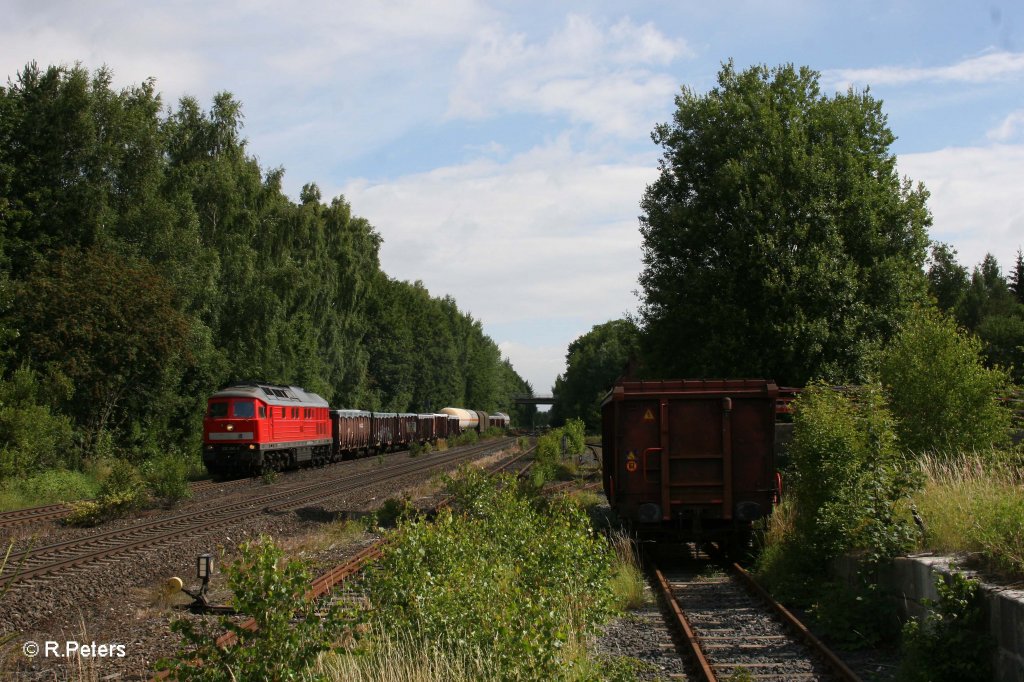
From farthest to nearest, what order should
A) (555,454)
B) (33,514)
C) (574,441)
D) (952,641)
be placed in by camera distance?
(574,441) → (555,454) → (33,514) → (952,641)

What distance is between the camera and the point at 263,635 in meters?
5.80

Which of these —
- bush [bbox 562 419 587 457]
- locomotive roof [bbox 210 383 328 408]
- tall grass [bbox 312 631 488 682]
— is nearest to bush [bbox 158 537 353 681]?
tall grass [bbox 312 631 488 682]

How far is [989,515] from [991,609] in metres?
1.47

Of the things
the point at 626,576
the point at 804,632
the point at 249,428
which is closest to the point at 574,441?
the point at 249,428

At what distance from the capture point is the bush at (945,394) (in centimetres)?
1427

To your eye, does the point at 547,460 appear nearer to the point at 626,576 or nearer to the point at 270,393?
the point at 270,393

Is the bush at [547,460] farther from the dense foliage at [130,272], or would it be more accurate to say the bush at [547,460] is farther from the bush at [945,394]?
the dense foliage at [130,272]

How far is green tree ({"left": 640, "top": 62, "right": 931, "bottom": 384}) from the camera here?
25375 mm

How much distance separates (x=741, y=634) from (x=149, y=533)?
1163cm

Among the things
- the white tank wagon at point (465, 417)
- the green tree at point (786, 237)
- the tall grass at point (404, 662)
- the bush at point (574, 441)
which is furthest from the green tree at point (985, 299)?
the tall grass at point (404, 662)

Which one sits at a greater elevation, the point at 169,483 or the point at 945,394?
the point at 945,394

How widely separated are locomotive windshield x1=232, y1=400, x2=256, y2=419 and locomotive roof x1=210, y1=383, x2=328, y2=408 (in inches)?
9.1

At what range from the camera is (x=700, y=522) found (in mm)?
13336

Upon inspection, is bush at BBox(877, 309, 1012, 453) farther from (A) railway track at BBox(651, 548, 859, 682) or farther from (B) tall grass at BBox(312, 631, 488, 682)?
(B) tall grass at BBox(312, 631, 488, 682)
